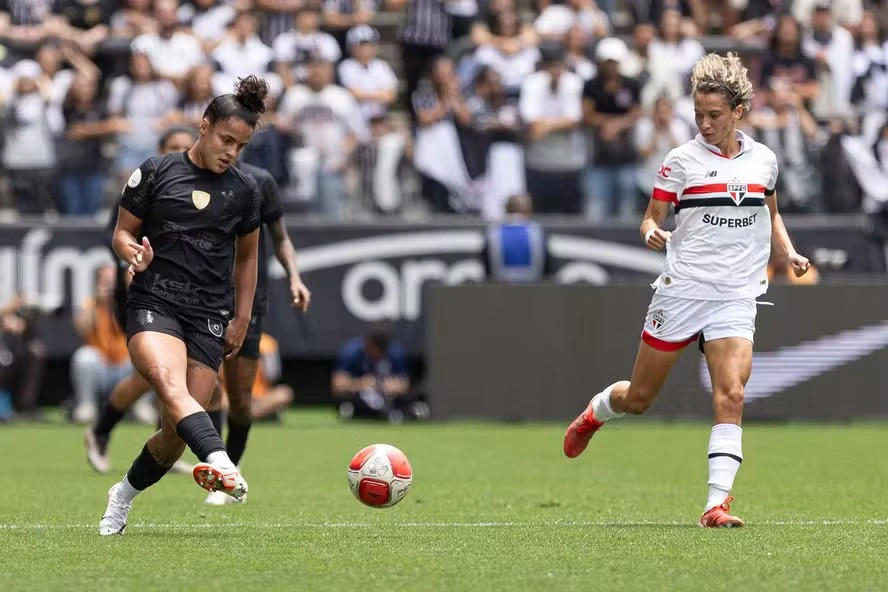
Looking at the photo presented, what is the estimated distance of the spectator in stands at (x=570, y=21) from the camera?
22.3 metres

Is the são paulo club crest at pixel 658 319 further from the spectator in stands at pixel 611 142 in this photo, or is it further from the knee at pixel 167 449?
the spectator in stands at pixel 611 142

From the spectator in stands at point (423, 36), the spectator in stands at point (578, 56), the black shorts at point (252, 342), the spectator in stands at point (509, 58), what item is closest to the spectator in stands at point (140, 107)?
the spectator in stands at point (423, 36)

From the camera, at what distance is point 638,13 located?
23.1 m

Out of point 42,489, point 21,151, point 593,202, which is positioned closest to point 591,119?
point 593,202

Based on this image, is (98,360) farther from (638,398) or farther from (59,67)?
(638,398)

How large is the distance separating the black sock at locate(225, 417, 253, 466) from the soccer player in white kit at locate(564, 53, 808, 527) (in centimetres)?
297

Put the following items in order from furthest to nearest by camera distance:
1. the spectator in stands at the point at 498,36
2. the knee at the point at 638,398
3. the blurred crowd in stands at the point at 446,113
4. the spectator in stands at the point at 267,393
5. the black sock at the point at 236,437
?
the spectator in stands at the point at 498,36, the blurred crowd in stands at the point at 446,113, the spectator in stands at the point at 267,393, the black sock at the point at 236,437, the knee at the point at 638,398

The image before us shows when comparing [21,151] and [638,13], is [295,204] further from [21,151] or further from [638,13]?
[638,13]

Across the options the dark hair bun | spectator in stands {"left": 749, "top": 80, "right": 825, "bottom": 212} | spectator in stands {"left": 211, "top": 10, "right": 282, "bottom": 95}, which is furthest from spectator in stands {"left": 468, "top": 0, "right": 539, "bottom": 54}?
the dark hair bun

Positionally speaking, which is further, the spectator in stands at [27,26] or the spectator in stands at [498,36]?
the spectator in stands at [27,26]

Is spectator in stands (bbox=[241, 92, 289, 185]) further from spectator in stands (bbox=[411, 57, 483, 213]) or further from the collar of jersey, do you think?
the collar of jersey

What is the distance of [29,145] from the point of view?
20.2m

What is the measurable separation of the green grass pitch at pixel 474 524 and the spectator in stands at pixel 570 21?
26.4 feet

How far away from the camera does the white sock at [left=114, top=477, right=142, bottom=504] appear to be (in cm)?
828
